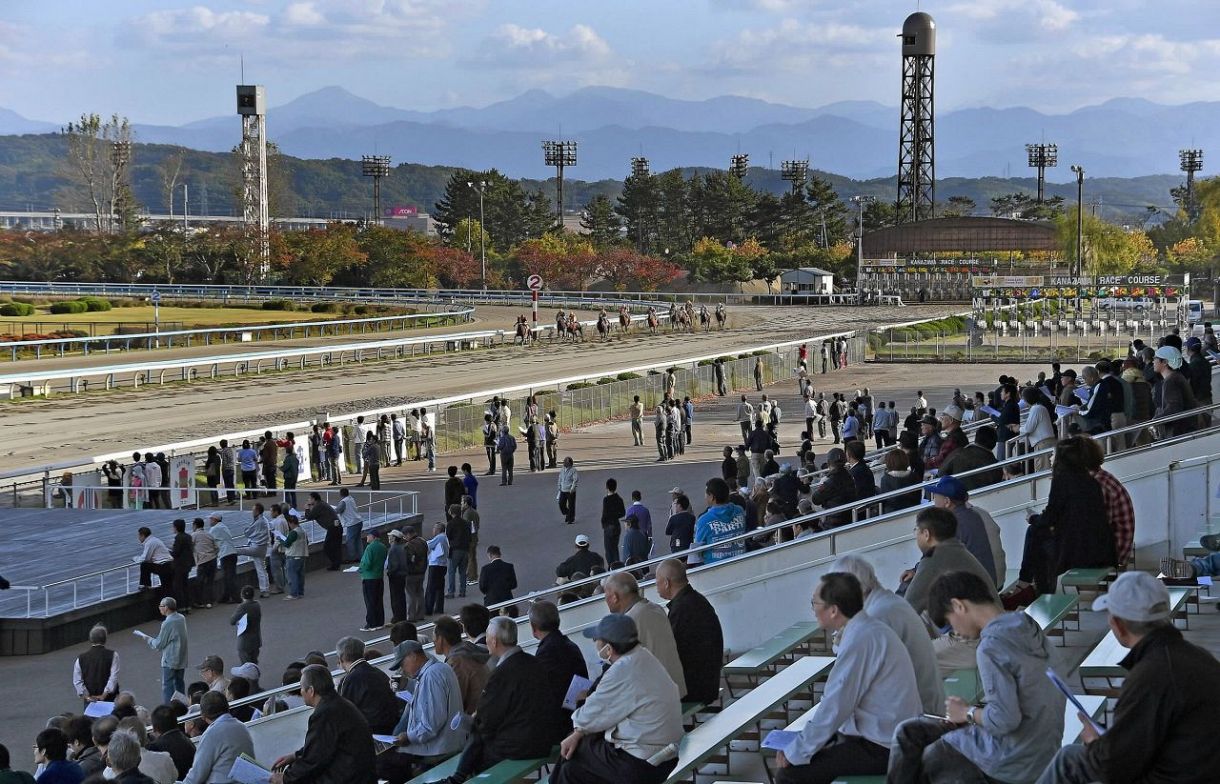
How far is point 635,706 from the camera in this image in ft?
21.5

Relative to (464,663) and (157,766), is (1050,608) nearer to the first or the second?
(464,663)

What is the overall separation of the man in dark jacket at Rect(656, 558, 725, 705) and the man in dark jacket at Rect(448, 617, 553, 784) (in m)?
0.86

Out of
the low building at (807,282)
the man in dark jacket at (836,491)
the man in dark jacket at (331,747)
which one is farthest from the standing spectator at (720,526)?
the low building at (807,282)

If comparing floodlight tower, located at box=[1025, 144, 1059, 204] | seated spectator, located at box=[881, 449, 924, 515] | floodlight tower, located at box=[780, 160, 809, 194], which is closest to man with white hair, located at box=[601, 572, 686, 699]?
seated spectator, located at box=[881, 449, 924, 515]

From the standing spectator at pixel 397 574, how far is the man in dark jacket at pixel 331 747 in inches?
358

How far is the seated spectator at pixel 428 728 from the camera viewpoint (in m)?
7.75

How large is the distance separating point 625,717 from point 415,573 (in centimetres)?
1014

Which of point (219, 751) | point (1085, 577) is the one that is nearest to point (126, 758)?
point (219, 751)

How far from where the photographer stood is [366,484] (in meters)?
26.6

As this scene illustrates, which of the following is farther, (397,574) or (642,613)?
(397,574)

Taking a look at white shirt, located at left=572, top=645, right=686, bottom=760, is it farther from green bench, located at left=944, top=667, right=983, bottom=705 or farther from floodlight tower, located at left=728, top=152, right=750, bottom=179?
floodlight tower, located at left=728, top=152, right=750, bottom=179

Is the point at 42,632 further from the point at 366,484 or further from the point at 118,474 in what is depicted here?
the point at 366,484

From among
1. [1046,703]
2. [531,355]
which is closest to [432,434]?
[531,355]

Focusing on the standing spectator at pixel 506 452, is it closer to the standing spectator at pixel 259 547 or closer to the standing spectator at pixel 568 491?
the standing spectator at pixel 568 491
